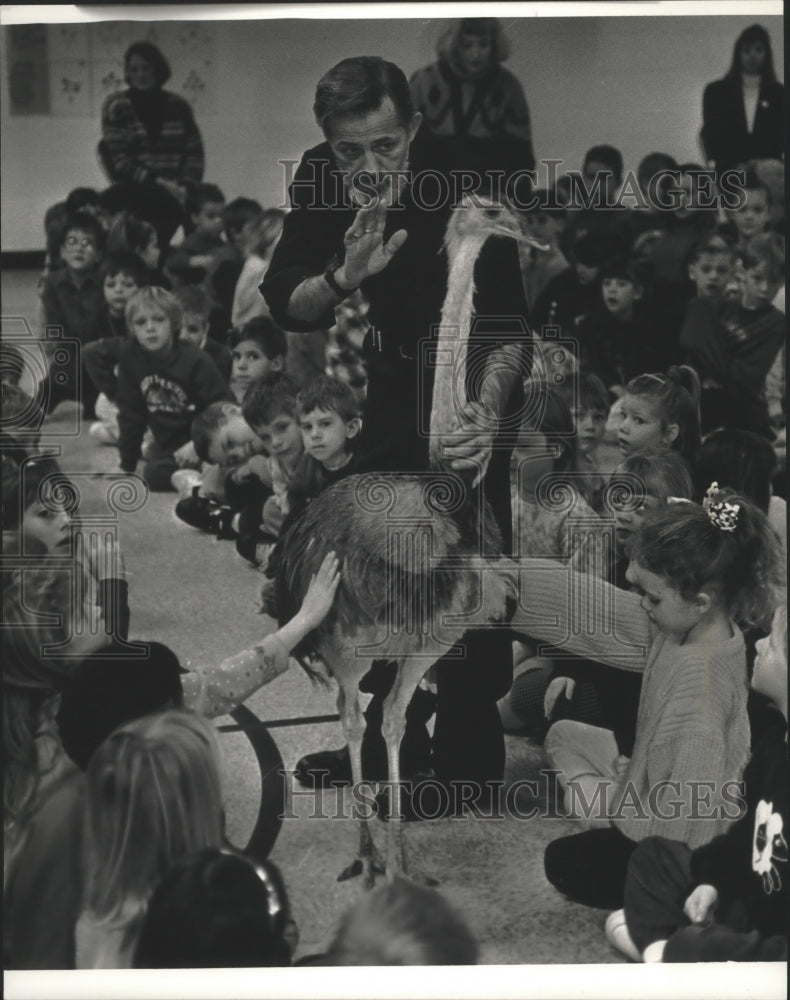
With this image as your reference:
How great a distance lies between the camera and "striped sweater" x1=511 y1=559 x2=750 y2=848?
11.6ft

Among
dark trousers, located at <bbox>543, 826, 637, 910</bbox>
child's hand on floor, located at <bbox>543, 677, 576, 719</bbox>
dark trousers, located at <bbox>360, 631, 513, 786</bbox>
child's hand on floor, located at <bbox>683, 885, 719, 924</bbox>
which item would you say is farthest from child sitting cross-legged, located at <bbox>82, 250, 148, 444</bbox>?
child's hand on floor, located at <bbox>683, 885, 719, 924</bbox>

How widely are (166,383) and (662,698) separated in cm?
130

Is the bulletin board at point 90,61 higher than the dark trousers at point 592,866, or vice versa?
the bulletin board at point 90,61

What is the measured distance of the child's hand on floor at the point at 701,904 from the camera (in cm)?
350

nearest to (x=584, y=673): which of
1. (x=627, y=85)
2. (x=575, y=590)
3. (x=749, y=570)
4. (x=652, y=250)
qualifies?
(x=575, y=590)

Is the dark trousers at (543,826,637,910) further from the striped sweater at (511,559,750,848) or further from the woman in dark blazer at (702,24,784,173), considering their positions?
the woman in dark blazer at (702,24,784,173)

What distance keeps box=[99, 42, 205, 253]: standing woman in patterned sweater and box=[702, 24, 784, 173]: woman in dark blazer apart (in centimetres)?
111

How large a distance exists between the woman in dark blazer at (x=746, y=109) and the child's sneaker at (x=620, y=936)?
1640mm

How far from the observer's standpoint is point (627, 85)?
11.6 feet

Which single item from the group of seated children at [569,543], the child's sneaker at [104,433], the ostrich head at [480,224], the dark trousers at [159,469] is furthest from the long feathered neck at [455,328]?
the child's sneaker at [104,433]

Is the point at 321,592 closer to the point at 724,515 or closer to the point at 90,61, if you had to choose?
the point at 724,515

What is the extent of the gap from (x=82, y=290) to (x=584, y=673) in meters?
1.39

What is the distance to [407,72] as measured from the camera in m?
3.51

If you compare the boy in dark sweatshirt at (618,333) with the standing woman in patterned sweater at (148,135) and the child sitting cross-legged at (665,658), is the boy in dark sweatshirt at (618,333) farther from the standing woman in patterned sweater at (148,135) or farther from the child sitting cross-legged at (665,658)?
the standing woman in patterned sweater at (148,135)
